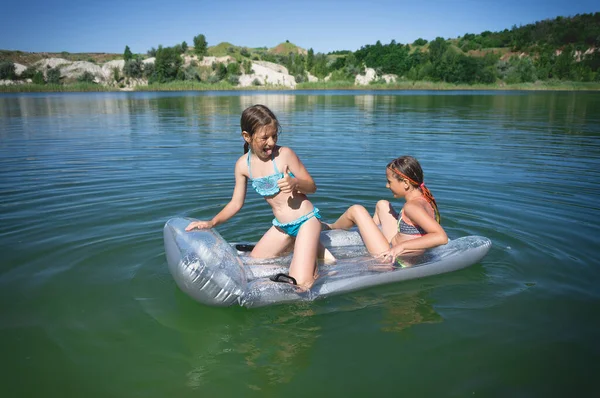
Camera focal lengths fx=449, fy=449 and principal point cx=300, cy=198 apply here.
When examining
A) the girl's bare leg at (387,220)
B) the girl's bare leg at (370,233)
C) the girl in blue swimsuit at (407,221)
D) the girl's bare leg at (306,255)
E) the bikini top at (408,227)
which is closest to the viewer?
the girl's bare leg at (306,255)

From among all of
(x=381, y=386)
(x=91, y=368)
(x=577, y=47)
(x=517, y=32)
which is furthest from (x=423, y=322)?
(x=517, y=32)

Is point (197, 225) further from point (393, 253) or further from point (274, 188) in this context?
point (393, 253)

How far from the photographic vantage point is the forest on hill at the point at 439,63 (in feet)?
235

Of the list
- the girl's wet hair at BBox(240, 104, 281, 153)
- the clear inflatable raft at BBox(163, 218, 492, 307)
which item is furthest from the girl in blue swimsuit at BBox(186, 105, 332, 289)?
the clear inflatable raft at BBox(163, 218, 492, 307)

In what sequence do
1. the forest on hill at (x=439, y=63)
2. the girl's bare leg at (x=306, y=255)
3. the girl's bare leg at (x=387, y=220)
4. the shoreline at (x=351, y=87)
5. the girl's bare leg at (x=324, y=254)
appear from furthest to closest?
the forest on hill at (x=439, y=63) < the shoreline at (x=351, y=87) < the girl's bare leg at (x=387, y=220) < the girl's bare leg at (x=324, y=254) < the girl's bare leg at (x=306, y=255)

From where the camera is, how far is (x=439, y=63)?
78.9m

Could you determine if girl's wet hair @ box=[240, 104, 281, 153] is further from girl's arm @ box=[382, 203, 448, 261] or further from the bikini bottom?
girl's arm @ box=[382, 203, 448, 261]

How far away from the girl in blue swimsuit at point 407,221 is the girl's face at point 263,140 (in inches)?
49.4

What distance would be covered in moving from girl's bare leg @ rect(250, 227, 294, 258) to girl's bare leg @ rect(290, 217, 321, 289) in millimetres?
331

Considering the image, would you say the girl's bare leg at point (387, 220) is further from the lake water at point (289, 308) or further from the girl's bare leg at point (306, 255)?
the girl's bare leg at point (306, 255)

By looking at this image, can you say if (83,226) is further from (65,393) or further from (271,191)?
(65,393)

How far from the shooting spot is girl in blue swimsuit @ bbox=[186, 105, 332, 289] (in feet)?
13.7

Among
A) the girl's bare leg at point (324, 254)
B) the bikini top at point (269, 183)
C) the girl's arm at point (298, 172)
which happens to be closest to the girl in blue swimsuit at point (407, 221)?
the girl's bare leg at point (324, 254)

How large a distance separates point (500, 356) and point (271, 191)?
2.46 meters
